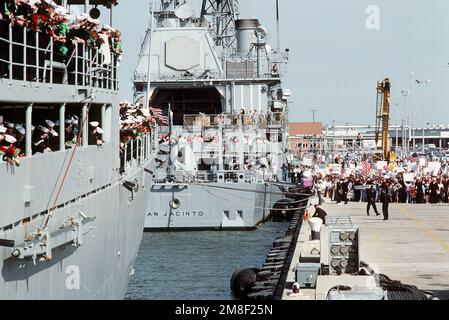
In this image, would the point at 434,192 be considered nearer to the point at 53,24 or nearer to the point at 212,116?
the point at 212,116

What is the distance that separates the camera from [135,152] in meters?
25.6

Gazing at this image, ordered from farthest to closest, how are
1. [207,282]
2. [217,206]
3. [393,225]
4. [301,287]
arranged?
1. [217,206]
2. [393,225]
3. [207,282]
4. [301,287]

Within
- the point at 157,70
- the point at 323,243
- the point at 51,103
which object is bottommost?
the point at 323,243

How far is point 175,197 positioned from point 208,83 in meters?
14.5

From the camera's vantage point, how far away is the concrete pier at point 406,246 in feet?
65.1

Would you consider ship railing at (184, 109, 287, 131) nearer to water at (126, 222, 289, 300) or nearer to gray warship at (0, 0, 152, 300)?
water at (126, 222, 289, 300)

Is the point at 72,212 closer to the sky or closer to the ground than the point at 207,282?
closer to the sky

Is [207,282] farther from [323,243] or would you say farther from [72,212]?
[72,212]

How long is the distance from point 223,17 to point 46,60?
5658 cm

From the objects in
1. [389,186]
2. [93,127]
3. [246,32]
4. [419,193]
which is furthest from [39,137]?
[246,32]

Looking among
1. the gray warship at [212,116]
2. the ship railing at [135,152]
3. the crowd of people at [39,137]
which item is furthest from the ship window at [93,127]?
the gray warship at [212,116]

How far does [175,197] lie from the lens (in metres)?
43.3

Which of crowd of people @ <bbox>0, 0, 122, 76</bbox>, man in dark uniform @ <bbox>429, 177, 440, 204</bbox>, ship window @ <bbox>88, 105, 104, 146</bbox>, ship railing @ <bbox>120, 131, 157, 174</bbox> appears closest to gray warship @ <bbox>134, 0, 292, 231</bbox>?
man in dark uniform @ <bbox>429, 177, 440, 204</bbox>
